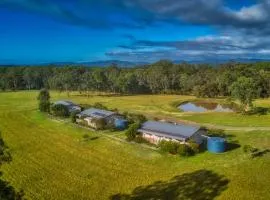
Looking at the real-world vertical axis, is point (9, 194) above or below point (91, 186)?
above

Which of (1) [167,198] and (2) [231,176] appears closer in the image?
(1) [167,198]

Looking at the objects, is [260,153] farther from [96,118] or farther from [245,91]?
[245,91]

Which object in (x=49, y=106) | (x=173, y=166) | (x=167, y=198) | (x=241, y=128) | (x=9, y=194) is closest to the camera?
(x=9, y=194)

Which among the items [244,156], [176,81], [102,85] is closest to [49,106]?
[244,156]

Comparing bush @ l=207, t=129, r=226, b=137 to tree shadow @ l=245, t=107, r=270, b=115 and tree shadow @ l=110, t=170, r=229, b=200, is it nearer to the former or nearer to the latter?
tree shadow @ l=110, t=170, r=229, b=200

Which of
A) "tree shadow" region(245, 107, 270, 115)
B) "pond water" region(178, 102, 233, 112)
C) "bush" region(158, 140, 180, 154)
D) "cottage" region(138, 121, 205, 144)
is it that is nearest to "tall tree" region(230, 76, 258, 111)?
"tree shadow" region(245, 107, 270, 115)

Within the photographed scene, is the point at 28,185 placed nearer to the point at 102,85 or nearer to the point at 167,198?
the point at 167,198

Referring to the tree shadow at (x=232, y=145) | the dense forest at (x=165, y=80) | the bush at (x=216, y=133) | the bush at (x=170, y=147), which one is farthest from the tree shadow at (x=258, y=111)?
the dense forest at (x=165, y=80)
